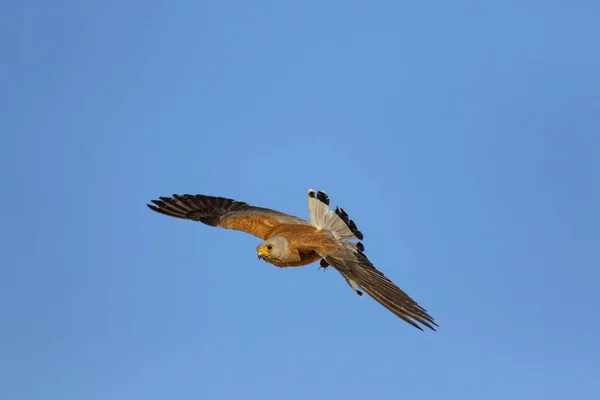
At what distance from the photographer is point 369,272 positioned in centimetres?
1775

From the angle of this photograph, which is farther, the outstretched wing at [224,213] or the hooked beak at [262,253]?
the outstretched wing at [224,213]

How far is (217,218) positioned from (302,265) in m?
3.77

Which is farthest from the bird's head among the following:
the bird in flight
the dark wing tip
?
the dark wing tip

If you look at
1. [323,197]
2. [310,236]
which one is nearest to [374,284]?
[310,236]

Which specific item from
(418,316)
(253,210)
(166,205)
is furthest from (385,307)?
(166,205)

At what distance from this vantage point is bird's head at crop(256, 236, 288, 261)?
18.6 m

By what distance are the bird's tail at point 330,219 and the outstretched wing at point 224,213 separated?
0.72 m

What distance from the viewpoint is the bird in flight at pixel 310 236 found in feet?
55.2

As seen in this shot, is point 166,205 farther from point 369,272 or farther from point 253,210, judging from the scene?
point 369,272

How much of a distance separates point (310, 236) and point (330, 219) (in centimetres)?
96

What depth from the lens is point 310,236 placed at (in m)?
19.2

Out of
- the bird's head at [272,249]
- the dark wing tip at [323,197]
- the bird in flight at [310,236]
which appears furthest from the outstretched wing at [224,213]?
the bird's head at [272,249]

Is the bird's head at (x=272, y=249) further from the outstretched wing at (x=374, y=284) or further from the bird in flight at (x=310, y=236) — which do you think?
the outstretched wing at (x=374, y=284)

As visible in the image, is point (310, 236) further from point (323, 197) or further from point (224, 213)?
point (224, 213)
